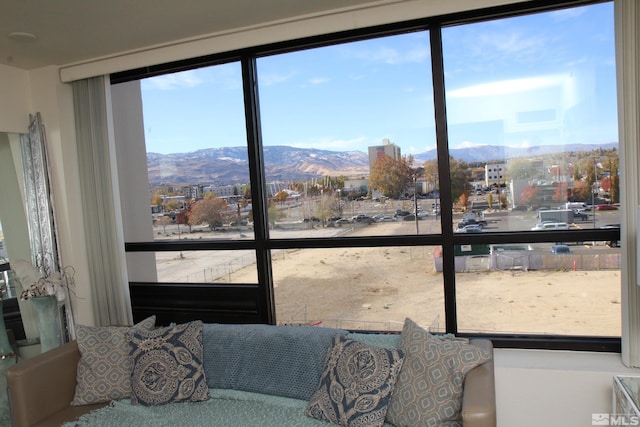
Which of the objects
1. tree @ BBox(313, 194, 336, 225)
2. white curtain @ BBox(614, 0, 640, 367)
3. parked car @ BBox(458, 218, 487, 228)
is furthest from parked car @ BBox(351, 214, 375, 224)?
white curtain @ BBox(614, 0, 640, 367)

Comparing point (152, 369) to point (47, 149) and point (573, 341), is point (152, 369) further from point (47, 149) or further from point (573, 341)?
point (573, 341)

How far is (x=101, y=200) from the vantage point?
3816 millimetres

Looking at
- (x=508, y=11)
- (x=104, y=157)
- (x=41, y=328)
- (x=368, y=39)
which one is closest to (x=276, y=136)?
(x=368, y=39)

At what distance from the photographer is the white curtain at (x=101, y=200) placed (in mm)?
3785

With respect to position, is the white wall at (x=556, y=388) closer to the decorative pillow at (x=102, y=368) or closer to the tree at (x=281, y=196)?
the tree at (x=281, y=196)

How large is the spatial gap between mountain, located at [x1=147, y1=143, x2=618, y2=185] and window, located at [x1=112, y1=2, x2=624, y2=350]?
1 cm

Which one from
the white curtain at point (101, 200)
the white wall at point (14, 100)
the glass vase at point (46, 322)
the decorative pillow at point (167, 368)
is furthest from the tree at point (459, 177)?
the white wall at point (14, 100)

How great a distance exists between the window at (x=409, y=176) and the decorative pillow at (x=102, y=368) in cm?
94

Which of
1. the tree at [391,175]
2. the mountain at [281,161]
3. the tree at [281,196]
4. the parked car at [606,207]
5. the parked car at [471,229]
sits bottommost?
the parked car at [471,229]

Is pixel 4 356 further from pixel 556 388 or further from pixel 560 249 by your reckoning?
pixel 560 249

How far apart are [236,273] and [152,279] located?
84cm

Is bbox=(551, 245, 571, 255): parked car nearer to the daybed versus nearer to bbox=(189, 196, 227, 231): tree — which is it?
the daybed

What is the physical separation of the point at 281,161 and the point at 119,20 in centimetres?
142

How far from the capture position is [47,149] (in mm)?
3783
